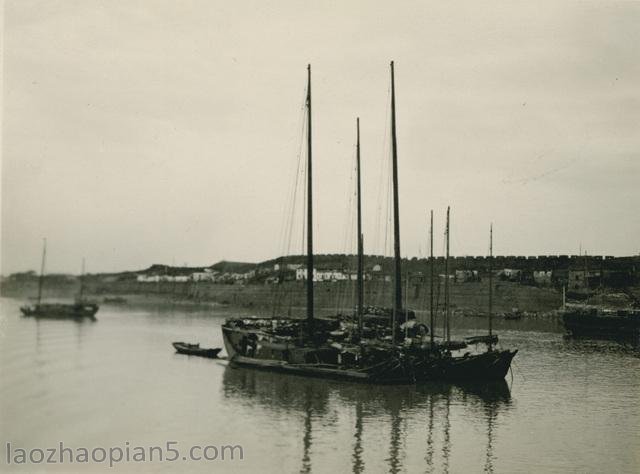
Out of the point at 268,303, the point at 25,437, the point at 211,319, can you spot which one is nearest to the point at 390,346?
the point at 25,437

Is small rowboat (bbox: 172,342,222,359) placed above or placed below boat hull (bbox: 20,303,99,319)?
below

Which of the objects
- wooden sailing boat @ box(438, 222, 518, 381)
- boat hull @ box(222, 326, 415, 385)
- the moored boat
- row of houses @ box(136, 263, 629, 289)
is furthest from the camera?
row of houses @ box(136, 263, 629, 289)

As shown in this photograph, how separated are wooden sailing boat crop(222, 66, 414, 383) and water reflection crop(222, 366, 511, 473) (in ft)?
1.40

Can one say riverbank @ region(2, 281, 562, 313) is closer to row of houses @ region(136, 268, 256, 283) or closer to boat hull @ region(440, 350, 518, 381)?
row of houses @ region(136, 268, 256, 283)

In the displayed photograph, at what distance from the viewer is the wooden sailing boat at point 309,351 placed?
2514 centimetres

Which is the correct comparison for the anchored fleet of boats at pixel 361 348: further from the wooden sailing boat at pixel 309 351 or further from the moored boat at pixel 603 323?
the moored boat at pixel 603 323

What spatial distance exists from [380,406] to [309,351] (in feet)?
18.0

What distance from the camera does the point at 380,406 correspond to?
852 inches

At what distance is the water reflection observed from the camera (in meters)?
16.4

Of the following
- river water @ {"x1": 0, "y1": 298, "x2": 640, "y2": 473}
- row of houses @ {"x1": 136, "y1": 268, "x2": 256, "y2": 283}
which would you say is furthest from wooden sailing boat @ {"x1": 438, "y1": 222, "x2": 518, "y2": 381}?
row of houses @ {"x1": 136, "y1": 268, "x2": 256, "y2": 283}

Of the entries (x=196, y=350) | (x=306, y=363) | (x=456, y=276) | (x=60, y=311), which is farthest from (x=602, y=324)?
(x=60, y=311)

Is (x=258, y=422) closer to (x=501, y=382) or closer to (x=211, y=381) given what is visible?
(x=211, y=381)

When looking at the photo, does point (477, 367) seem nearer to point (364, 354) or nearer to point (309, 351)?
point (364, 354)

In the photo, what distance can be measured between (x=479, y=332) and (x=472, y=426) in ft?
96.7
